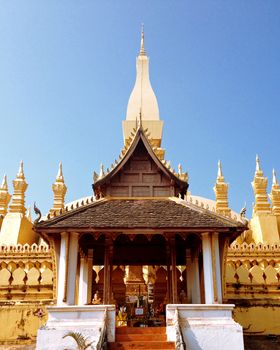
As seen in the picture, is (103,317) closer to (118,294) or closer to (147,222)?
(147,222)

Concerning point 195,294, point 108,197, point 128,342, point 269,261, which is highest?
point 108,197

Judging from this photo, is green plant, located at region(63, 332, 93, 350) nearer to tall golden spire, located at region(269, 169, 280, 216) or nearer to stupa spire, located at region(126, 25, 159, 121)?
tall golden spire, located at region(269, 169, 280, 216)

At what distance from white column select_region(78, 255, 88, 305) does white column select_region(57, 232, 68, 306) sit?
2.80 meters

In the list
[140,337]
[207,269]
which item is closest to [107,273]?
[140,337]

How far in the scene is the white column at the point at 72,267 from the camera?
37.9 ft

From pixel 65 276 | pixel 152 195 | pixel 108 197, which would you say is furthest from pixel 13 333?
pixel 152 195

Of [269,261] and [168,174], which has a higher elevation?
[168,174]

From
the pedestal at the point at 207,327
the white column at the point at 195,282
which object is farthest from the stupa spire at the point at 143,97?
the pedestal at the point at 207,327

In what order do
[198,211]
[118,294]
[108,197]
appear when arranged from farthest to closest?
[118,294], [108,197], [198,211]

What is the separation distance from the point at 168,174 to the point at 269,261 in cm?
786

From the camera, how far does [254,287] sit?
15.2 meters

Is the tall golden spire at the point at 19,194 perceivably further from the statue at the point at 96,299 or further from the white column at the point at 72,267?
the white column at the point at 72,267

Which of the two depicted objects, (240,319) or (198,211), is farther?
(240,319)

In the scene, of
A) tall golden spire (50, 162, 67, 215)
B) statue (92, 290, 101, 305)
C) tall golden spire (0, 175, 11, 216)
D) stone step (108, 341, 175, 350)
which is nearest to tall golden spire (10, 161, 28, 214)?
tall golden spire (0, 175, 11, 216)
